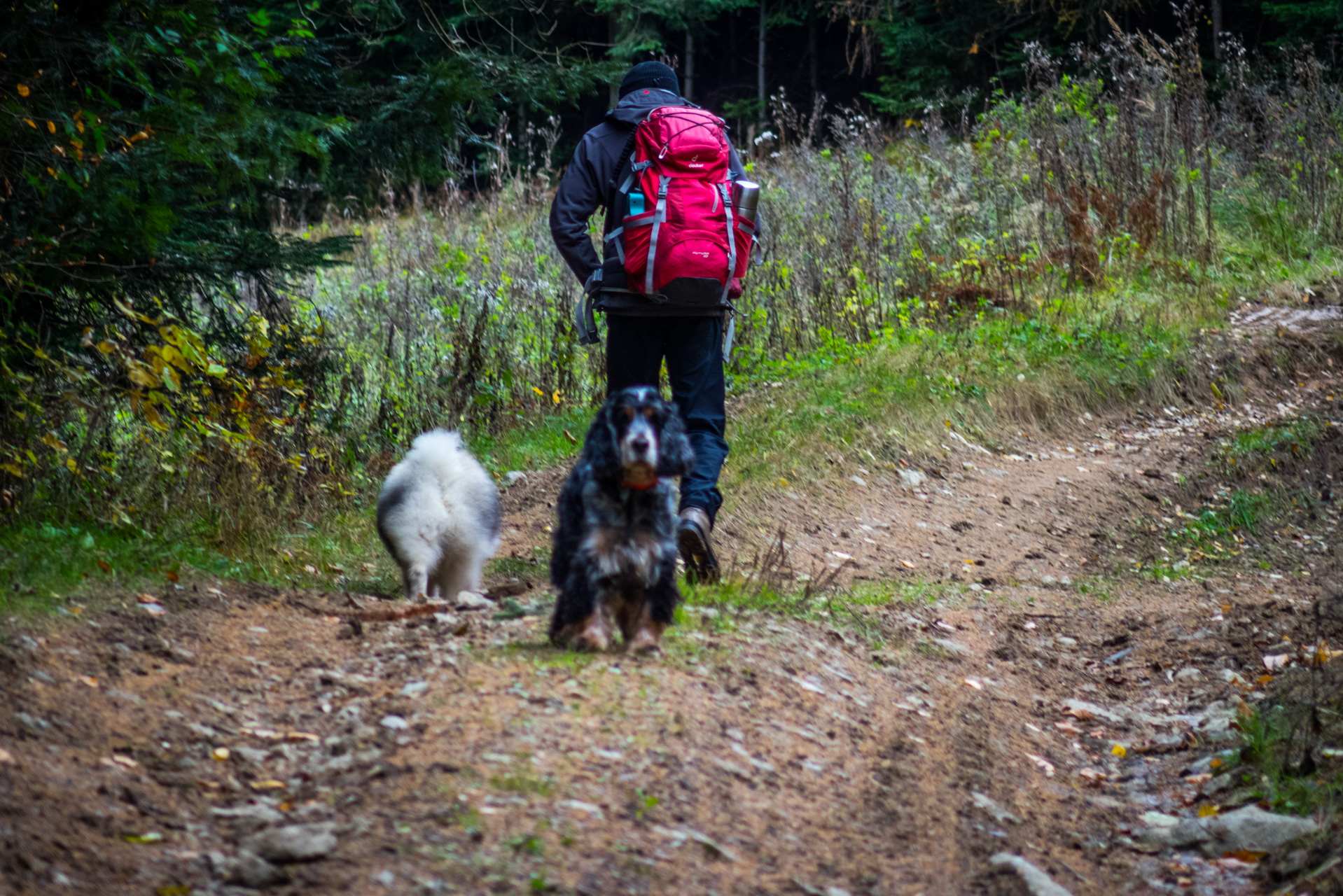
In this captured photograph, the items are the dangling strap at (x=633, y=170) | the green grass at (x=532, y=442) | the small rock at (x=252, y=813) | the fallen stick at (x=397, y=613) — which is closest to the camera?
the small rock at (x=252, y=813)

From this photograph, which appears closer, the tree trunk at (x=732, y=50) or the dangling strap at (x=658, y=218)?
the dangling strap at (x=658, y=218)

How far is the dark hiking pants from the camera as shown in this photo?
5219 millimetres

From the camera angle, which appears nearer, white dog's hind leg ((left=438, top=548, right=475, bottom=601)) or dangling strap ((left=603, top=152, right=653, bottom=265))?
dangling strap ((left=603, top=152, right=653, bottom=265))

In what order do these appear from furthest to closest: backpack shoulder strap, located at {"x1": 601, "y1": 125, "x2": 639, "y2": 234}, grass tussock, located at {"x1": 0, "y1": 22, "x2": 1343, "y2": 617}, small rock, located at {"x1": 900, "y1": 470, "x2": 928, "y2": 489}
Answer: small rock, located at {"x1": 900, "y1": 470, "x2": 928, "y2": 489} → grass tussock, located at {"x1": 0, "y1": 22, "x2": 1343, "y2": 617} → backpack shoulder strap, located at {"x1": 601, "y1": 125, "x2": 639, "y2": 234}

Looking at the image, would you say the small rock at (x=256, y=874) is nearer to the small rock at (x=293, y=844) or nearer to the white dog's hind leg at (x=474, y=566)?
the small rock at (x=293, y=844)

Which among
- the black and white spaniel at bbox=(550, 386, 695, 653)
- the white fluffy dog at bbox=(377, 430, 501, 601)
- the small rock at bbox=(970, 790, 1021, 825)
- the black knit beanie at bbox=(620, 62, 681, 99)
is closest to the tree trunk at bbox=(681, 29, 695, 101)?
the black knit beanie at bbox=(620, 62, 681, 99)

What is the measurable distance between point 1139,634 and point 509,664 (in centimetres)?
344

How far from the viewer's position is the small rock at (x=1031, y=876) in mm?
2912

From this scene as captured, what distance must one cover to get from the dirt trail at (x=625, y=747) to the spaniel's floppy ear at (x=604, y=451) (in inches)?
26.8

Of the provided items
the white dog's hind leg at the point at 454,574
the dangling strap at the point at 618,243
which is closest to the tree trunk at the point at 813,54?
the dangling strap at the point at 618,243

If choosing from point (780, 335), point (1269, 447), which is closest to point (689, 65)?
point (780, 335)

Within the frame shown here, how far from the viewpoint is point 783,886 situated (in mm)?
2766

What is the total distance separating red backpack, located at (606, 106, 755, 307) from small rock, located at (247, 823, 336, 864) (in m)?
2.88

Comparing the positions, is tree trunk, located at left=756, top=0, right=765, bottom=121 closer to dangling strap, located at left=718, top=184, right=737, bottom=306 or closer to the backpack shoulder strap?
the backpack shoulder strap
